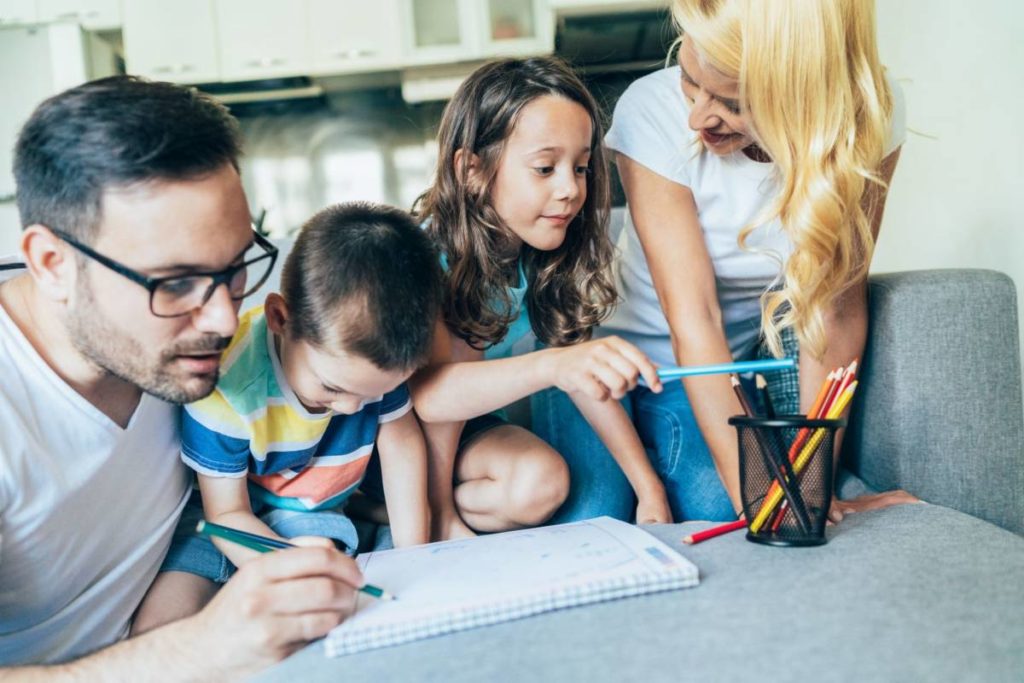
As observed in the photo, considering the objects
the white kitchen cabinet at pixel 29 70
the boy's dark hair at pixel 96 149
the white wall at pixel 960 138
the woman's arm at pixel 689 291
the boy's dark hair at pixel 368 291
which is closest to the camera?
the boy's dark hair at pixel 96 149

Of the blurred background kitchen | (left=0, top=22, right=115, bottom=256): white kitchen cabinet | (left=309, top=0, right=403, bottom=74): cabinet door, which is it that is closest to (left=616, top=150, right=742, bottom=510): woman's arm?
the blurred background kitchen

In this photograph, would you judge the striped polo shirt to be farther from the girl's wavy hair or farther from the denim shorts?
the girl's wavy hair

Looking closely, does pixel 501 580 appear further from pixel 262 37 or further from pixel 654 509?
pixel 262 37

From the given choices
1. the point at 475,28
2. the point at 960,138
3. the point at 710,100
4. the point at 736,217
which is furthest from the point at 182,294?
the point at 475,28

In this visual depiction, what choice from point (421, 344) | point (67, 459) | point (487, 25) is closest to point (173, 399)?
point (67, 459)

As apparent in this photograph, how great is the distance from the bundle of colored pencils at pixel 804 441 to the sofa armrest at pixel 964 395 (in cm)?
34

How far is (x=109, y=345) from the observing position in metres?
0.87

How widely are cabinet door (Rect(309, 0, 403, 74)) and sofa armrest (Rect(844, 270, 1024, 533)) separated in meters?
3.09

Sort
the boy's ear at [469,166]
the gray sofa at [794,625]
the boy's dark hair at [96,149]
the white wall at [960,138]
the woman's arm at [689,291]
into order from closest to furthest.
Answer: the gray sofa at [794,625] → the boy's dark hair at [96,149] → the woman's arm at [689,291] → the boy's ear at [469,166] → the white wall at [960,138]

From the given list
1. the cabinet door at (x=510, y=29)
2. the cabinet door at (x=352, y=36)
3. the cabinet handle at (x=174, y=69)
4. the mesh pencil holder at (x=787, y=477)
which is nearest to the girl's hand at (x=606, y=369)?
the mesh pencil holder at (x=787, y=477)

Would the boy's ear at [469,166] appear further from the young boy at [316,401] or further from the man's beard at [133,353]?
the man's beard at [133,353]

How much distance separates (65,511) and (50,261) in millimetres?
261

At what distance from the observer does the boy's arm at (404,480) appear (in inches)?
48.7

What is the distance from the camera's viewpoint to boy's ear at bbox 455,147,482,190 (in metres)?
1.42
